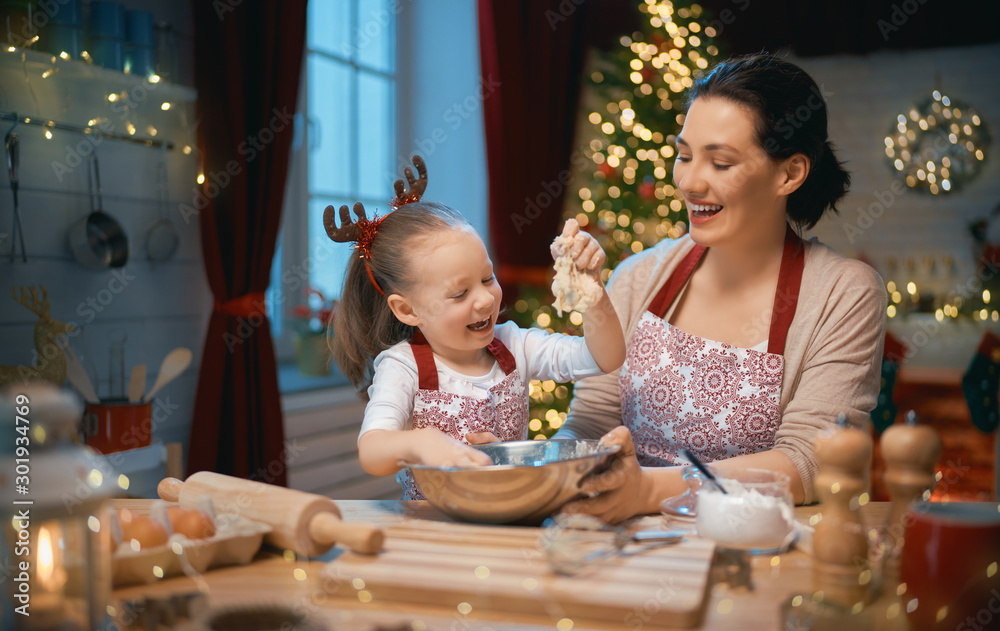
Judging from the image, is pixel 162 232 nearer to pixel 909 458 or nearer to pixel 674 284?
pixel 674 284

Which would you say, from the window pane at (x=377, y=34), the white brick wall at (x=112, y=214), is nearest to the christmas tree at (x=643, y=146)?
the window pane at (x=377, y=34)

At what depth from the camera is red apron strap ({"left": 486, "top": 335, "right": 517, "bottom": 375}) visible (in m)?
1.68

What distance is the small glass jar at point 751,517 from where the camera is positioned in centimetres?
104

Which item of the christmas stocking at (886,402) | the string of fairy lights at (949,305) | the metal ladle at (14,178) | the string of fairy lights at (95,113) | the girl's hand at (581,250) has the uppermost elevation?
the string of fairy lights at (95,113)

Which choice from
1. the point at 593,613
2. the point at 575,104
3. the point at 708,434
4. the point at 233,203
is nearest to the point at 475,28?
the point at 575,104

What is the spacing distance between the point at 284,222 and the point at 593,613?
9.79 ft

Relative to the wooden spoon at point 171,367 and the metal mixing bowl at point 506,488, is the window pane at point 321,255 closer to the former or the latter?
the wooden spoon at point 171,367

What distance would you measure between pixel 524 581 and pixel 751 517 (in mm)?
336

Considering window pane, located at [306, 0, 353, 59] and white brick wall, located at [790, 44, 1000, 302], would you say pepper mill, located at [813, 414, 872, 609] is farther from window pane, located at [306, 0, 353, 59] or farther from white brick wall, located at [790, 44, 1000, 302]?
white brick wall, located at [790, 44, 1000, 302]

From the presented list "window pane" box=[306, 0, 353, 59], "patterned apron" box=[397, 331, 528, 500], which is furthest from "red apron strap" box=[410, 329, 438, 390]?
"window pane" box=[306, 0, 353, 59]

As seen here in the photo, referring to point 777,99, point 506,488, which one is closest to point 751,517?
point 506,488

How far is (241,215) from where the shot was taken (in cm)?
275

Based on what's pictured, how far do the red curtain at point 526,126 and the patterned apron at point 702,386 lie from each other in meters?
2.77

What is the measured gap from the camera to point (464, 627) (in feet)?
2.78
